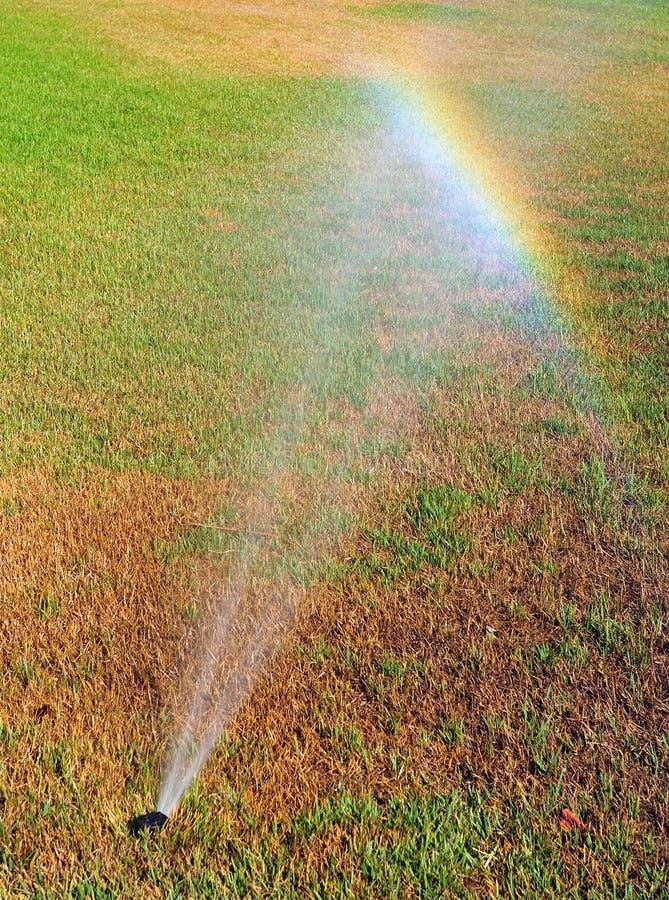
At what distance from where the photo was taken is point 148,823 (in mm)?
2002

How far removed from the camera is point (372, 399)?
398 centimetres

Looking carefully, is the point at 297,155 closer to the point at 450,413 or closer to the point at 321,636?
the point at 450,413

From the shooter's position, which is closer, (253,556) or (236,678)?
(236,678)

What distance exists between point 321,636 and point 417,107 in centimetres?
1103

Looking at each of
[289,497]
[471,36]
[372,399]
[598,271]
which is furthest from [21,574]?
[471,36]

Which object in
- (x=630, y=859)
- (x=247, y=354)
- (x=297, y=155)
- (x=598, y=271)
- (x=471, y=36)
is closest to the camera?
(x=630, y=859)

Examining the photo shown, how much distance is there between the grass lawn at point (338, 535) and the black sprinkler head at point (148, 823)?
2cm

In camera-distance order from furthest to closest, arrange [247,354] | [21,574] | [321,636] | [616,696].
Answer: [247,354] < [21,574] < [321,636] < [616,696]

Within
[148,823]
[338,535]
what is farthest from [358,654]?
[148,823]

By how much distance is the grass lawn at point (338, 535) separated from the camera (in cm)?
201

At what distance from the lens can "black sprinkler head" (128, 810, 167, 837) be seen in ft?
6.55

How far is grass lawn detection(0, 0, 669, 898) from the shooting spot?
6.61ft

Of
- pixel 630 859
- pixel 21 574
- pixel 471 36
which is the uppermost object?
pixel 471 36

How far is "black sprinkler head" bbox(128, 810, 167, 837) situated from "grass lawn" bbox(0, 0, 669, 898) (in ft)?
0.08
